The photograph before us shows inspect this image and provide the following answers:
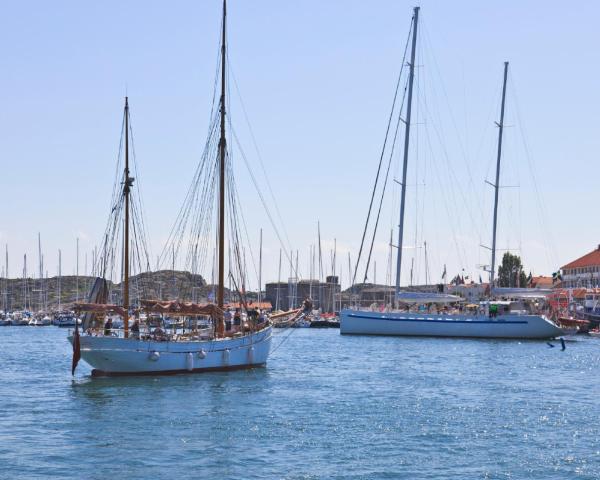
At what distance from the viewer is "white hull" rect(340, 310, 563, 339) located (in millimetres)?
86688

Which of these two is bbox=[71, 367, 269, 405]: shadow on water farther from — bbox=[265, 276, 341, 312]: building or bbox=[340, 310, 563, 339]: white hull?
bbox=[265, 276, 341, 312]: building

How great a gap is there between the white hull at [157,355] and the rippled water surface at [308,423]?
83 centimetres

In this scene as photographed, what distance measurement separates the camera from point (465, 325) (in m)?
87.2

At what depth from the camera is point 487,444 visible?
104 ft

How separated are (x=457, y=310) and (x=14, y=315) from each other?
307 feet

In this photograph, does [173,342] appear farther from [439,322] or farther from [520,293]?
[520,293]

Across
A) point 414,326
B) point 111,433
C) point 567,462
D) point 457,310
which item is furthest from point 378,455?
point 457,310

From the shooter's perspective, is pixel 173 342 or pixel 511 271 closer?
pixel 173 342

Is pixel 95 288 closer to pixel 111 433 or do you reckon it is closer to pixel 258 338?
pixel 258 338

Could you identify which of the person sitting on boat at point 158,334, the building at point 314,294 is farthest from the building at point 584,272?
the person sitting on boat at point 158,334

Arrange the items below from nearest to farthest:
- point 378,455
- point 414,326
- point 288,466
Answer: point 288,466
point 378,455
point 414,326

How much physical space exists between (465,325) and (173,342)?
44.1m

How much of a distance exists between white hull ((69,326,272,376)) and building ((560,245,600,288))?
105385 mm

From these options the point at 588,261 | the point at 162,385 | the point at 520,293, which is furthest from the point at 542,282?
the point at 162,385
